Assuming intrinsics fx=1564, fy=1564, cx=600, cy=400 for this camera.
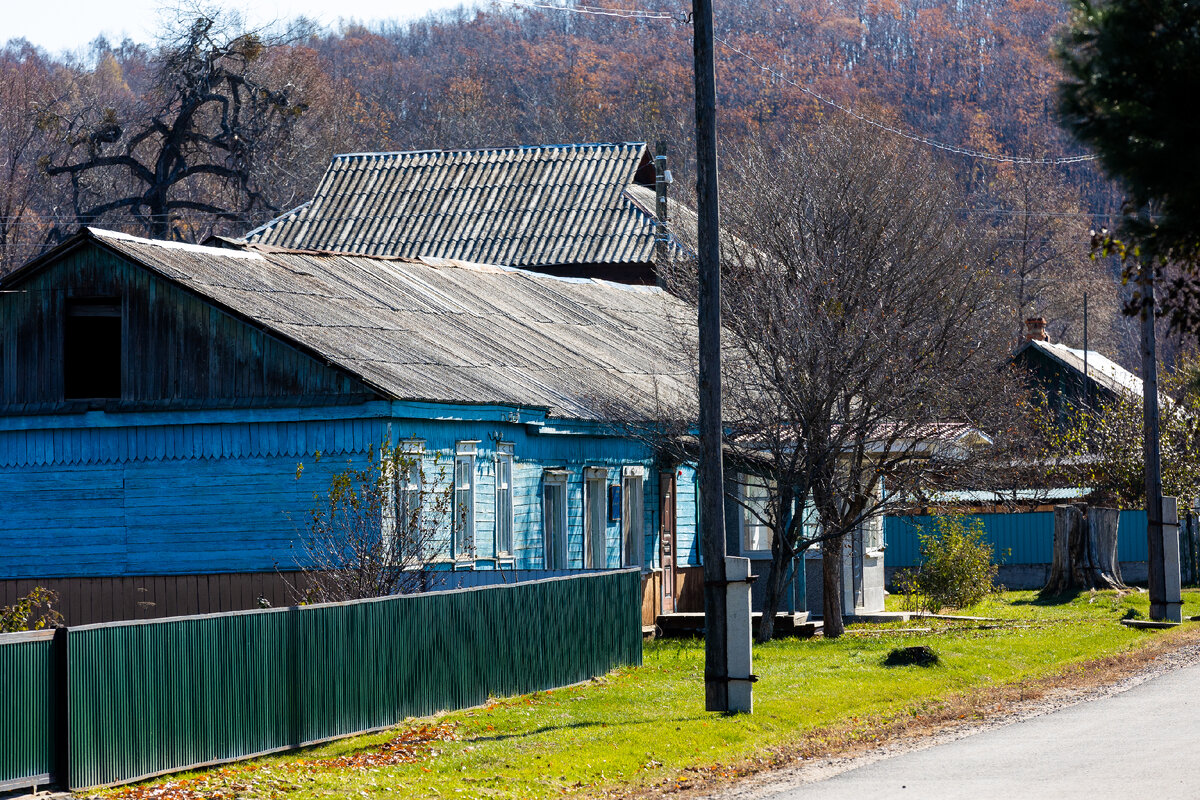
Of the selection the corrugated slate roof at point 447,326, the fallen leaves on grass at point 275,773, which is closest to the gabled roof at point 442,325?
the corrugated slate roof at point 447,326

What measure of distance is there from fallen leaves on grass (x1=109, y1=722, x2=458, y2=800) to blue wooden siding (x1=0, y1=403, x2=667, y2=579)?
6.07 metres

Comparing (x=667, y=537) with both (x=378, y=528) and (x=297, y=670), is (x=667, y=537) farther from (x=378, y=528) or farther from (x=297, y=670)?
(x=297, y=670)

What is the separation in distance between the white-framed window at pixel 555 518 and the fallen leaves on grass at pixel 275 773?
29.5ft

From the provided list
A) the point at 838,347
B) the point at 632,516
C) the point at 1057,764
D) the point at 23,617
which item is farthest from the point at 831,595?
the point at 23,617

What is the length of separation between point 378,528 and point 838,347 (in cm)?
696

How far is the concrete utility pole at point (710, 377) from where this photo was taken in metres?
15.5

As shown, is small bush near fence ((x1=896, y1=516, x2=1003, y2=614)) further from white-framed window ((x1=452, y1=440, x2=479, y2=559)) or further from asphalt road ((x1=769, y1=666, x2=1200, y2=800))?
asphalt road ((x1=769, y1=666, x2=1200, y2=800))

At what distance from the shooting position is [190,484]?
68.7ft

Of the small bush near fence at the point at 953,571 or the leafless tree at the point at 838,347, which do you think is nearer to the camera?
the leafless tree at the point at 838,347

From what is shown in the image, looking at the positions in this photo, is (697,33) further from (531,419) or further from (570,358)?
(570,358)

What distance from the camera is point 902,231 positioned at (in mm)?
24828

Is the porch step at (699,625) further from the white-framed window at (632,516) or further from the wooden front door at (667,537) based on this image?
the white-framed window at (632,516)

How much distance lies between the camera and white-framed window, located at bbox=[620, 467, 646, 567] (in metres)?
25.4

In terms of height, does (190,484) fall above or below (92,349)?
below
